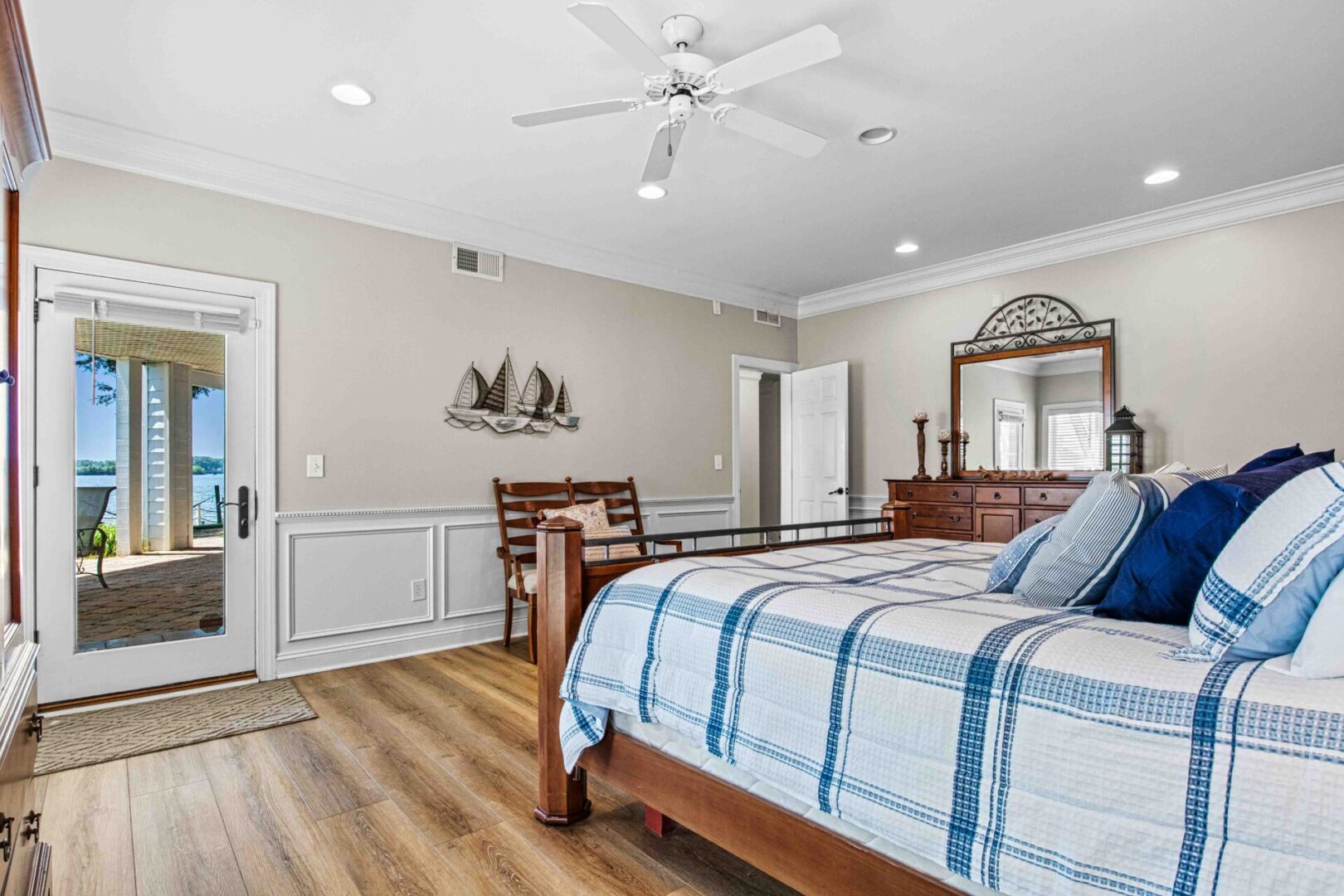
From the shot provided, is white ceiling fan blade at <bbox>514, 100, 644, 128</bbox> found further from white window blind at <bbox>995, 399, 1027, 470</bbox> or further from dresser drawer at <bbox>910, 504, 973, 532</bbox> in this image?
white window blind at <bbox>995, 399, 1027, 470</bbox>

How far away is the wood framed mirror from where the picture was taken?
4250 mm

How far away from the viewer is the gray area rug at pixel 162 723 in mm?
2561

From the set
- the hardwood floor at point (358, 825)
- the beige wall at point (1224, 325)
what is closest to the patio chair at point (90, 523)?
the hardwood floor at point (358, 825)

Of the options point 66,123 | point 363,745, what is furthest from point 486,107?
point 363,745

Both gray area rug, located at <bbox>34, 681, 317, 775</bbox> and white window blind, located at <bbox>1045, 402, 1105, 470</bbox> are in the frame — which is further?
white window blind, located at <bbox>1045, 402, 1105, 470</bbox>

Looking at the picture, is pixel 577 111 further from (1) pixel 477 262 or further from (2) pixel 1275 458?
(2) pixel 1275 458

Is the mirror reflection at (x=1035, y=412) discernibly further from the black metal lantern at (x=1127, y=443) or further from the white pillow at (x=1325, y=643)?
the white pillow at (x=1325, y=643)

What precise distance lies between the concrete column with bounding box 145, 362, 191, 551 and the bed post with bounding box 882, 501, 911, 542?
3195 mm

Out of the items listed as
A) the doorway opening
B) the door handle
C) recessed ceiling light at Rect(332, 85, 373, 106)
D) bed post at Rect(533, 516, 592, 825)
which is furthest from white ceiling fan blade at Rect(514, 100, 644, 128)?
the door handle

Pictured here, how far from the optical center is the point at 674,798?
5.59 feet

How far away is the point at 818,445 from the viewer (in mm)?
5598

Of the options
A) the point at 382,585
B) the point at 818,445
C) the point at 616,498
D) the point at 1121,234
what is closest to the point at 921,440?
the point at 818,445

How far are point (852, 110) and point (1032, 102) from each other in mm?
691

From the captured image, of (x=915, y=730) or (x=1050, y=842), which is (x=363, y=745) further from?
(x=1050, y=842)
